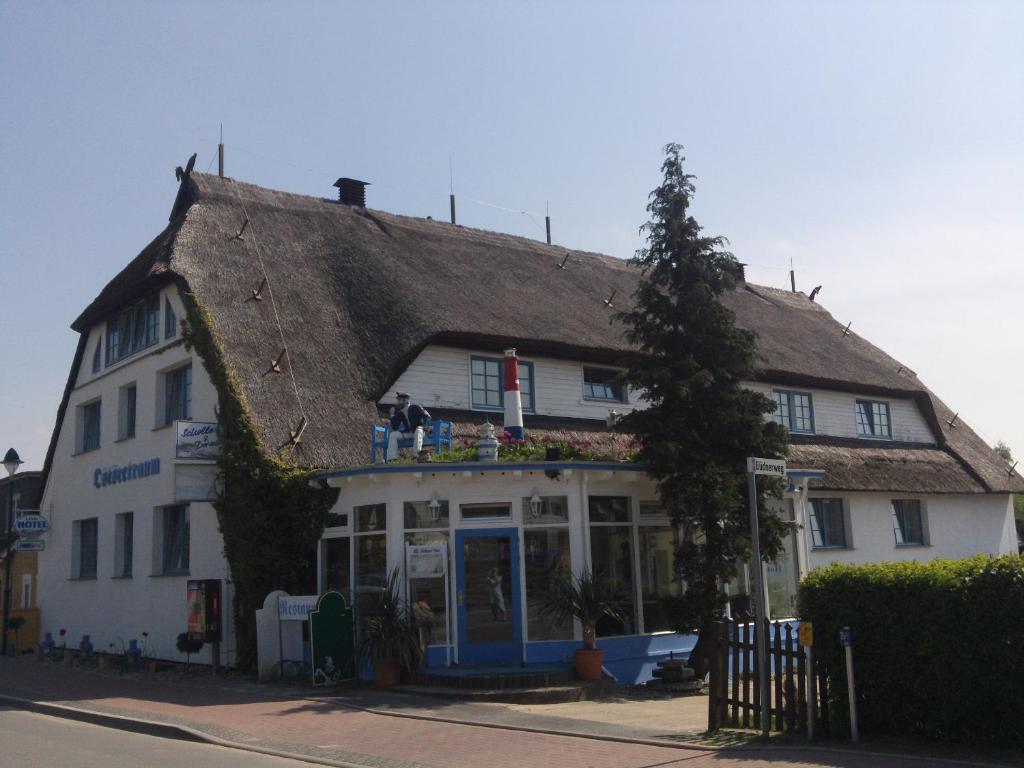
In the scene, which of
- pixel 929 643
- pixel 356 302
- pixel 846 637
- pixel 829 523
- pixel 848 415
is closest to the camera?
pixel 929 643

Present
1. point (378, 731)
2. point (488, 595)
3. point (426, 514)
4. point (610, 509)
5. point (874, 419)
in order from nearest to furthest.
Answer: point (378, 731)
point (488, 595)
point (426, 514)
point (610, 509)
point (874, 419)

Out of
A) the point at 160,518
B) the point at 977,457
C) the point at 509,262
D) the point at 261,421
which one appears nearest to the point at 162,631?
the point at 160,518

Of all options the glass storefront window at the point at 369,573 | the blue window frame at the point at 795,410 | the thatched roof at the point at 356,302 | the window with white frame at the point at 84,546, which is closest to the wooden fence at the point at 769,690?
the glass storefront window at the point at 369,573

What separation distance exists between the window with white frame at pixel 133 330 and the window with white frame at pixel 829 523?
15.2 m

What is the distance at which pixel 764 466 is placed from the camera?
10.7m

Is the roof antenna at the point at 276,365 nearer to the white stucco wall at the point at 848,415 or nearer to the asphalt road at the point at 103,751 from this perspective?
the asphalt road at the point at 103,751

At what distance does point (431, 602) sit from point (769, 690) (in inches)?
241

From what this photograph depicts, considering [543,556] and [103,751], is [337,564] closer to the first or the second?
[543,556]

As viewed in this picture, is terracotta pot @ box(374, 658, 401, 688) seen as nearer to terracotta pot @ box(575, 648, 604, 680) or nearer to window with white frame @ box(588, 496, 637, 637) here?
terracotta pot @ box(575, 648, 604, 680)

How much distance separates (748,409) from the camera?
15820 mm

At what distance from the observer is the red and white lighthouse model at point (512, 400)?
17.4 m

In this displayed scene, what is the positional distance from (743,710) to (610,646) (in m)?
4.53

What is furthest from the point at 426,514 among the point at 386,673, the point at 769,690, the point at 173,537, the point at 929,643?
the point at 929,643

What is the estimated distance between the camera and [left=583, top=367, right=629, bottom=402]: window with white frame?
2150cm
